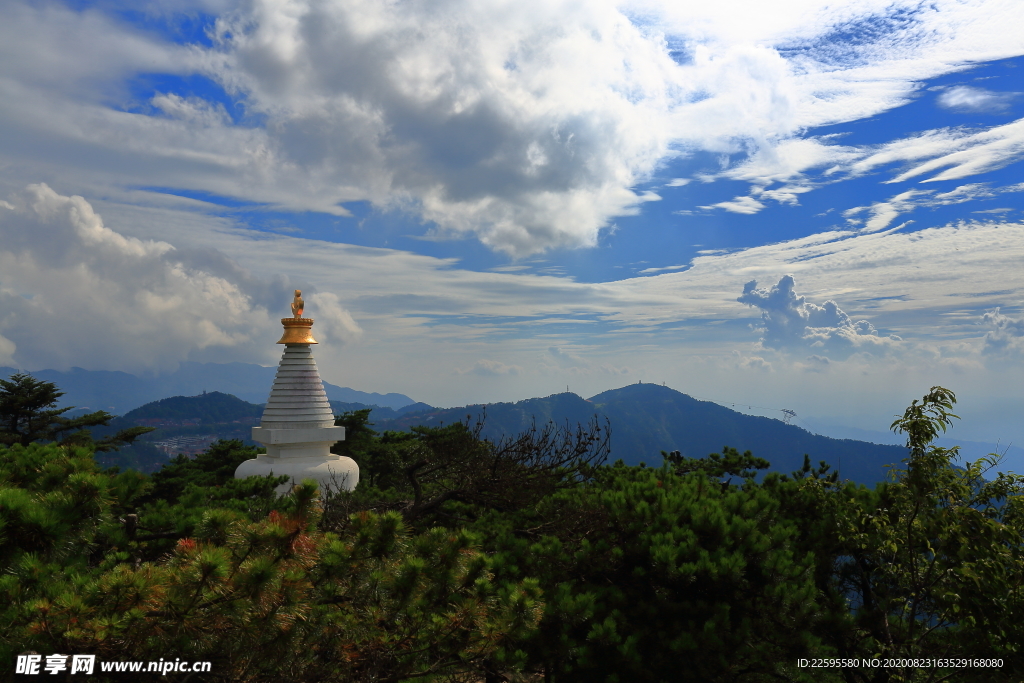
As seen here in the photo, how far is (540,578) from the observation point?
940cm

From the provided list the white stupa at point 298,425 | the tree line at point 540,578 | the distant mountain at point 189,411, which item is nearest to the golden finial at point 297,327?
the white stupa at point 298,425

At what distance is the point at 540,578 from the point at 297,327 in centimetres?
1269

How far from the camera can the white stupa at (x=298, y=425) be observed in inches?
697

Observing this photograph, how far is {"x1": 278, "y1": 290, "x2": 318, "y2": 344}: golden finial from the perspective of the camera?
729 inches

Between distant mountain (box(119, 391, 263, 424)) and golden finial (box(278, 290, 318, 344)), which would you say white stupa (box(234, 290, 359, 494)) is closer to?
golden finial (box(278, 290, 318, 344))

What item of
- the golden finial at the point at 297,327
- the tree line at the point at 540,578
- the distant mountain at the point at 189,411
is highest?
the golden finial at the point at 297,327

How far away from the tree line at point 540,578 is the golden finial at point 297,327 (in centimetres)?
714


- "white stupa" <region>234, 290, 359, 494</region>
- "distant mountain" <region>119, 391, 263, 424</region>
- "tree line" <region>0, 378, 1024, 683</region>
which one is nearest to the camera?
"tree line" <region>0, 378, 1024, 683</region>

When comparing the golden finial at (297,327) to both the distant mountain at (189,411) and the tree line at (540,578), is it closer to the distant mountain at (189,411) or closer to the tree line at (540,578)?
the tree line at (540,578)

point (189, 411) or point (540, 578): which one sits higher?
point (540, 578)

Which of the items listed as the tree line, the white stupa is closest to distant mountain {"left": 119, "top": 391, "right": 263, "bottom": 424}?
the white stupa

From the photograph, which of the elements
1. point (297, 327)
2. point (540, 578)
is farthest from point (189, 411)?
point (540, 578)

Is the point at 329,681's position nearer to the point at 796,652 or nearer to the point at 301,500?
the point at 301,500

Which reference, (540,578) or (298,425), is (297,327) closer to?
(298,425)
